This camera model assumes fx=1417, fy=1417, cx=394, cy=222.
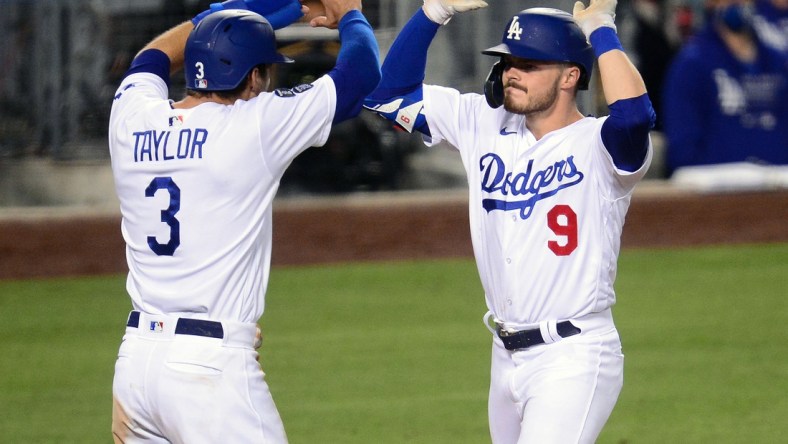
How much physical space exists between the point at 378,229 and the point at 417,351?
3.31m

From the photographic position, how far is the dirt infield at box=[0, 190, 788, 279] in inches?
464

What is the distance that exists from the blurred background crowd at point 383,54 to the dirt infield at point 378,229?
37cm

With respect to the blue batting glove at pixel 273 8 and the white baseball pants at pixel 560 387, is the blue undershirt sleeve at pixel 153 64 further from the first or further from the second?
the white baseball pants at pixel 560 387

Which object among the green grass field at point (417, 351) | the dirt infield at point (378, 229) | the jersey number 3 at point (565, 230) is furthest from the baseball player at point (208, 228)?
the dirt infield at point (378, 229)

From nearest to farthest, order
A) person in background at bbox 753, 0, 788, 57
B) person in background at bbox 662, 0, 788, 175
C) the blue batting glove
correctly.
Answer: the blue batting glove, person in background at bbox 662, 0, 788, 175, person in background at bbox 753, 0, 788, 57

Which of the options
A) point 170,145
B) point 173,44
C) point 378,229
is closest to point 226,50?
point 170,145

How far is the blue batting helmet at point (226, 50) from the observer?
4.47 metres

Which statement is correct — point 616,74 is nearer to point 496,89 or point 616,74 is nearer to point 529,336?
point 496,89

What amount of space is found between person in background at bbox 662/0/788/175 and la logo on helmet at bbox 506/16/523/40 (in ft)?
27.9

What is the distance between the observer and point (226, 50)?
4465mm

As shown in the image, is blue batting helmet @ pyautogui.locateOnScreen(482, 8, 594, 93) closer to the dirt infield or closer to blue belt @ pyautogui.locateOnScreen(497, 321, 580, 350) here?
blue belt @ pyautogui.locateOnScreen(497, 321, 580, 350)

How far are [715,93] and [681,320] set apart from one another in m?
3.80

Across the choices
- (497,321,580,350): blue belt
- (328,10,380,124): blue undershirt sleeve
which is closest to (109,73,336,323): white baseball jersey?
(328,10,380,124): blue undershirt sleeve

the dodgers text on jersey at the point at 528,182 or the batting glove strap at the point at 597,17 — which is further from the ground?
the batting glove strap at the point at 597,17
